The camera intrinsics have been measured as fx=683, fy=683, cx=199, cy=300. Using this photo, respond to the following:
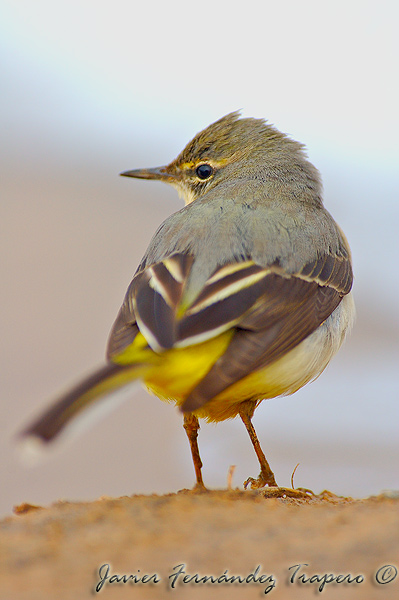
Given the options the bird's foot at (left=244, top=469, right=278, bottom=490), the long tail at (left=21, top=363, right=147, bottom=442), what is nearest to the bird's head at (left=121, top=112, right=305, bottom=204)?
the bird's foot at (left=244, top=469, right=278, bottom=490)

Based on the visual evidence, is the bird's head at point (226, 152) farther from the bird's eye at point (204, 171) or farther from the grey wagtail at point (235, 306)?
the grey wagtail at point (235, 306)

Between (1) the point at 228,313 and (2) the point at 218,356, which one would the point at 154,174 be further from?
(2) the point at 218,356

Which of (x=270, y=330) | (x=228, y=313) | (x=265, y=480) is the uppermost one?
(x=228, y=313)

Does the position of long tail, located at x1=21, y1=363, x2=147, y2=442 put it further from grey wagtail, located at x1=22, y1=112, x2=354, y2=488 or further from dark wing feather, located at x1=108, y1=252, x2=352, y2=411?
dark wing feather, located at x1=108, y1=252, x2=352, y2=411

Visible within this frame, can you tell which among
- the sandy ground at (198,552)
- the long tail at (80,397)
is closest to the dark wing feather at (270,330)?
the long tail at (80,397)

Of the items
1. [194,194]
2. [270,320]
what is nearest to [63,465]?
[194,194]

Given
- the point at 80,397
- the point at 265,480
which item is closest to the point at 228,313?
the point at 80,397

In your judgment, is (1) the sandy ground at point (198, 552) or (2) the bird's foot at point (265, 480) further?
(2) the bird's foot at point (265, 480)

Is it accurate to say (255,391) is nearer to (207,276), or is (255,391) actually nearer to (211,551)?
(207,276)
